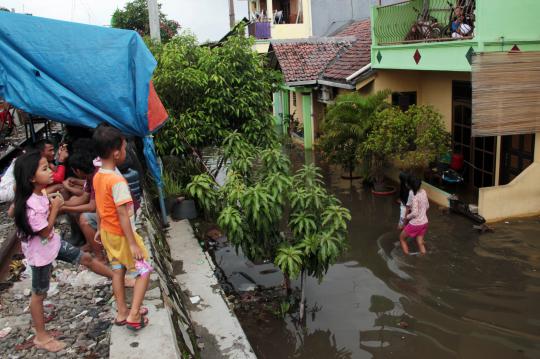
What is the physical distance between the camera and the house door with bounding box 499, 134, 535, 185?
959 centimetres

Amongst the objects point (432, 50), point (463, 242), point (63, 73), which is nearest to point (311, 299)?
point (463, 242)

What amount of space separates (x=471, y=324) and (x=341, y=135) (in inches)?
255

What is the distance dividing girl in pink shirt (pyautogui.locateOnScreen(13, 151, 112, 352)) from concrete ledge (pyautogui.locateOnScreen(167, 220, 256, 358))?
1.66m

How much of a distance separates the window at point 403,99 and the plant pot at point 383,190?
2338 mm

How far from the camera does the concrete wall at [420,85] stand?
39.6ft

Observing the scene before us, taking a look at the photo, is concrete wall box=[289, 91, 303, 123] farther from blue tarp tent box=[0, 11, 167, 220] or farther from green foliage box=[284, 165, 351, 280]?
green foliage box=[284, 165, 351, 280]

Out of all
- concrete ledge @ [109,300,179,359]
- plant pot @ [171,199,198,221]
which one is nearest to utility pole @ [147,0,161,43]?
plant pot @ [171,199,198,221]

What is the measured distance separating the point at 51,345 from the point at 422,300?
15.2 feet

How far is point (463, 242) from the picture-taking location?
324 inches

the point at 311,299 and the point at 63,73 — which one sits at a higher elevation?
the point at 63,73

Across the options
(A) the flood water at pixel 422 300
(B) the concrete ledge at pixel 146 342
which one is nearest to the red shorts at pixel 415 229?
(A) the flood water at pixel 422 300

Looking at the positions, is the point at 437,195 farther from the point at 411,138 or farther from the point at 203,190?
the point at 203,190

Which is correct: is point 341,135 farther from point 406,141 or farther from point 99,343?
point 99,343

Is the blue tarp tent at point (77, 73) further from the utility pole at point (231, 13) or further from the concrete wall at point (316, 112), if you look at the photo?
the utility pole at point (231, 13)
